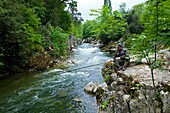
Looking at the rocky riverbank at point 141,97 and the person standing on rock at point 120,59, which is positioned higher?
the person standing on rock at point 120,59

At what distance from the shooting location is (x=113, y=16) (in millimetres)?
5977

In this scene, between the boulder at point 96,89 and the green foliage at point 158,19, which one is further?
the boulder at point 96,89

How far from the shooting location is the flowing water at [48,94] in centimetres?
756

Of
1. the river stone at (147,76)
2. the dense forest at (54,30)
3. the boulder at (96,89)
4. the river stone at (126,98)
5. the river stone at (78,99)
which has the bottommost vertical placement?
the river stone at (78,99)

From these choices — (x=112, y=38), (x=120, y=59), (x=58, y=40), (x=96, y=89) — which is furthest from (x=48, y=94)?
(x=58, y=40)

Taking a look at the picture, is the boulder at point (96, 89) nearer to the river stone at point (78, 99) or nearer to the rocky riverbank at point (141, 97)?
the river stone at point (78, 99)

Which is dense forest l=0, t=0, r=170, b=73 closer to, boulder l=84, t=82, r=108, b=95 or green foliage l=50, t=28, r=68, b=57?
green foliage l=50, t=28, r=68, b=57

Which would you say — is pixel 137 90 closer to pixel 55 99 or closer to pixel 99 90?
pixel 99 90

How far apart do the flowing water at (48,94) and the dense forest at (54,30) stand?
172 centimetres

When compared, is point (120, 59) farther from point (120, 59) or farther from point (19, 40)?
point (19, 40)

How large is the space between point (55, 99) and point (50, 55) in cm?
1107

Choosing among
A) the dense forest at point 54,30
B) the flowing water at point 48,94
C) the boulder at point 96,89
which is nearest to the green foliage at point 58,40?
the dense forest at point 54,30

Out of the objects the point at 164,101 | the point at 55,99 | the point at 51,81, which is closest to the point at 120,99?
the point at 164,101

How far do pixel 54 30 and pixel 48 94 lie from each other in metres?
15.2
